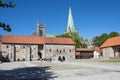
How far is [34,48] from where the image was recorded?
78312 millimetres

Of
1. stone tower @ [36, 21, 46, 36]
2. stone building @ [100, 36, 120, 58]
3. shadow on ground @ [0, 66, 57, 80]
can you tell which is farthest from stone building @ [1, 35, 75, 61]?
shadow on ground @ [0, 66, 57, 80]

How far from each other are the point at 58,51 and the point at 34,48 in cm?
990

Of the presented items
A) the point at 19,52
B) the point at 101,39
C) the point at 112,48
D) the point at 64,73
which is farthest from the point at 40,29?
the point at 64,73

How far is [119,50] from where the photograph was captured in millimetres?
77875

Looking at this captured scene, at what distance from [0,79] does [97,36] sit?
104m

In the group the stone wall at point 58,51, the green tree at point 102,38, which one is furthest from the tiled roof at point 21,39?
the green tree at point 102,38

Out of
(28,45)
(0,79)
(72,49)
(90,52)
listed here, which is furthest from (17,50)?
(0,79)

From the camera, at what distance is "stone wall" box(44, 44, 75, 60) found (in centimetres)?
7943

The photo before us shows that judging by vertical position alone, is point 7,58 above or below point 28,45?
below

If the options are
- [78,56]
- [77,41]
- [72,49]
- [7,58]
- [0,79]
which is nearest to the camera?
[0,79]

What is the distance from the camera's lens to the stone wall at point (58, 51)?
261ft

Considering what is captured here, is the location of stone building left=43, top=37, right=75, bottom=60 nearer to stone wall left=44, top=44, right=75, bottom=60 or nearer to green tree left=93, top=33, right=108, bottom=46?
stone wall left=44, top=44, right=75, bottom=60

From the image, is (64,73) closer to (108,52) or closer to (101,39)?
(108,52)

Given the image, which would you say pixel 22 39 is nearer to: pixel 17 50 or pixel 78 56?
pixel 17 50
